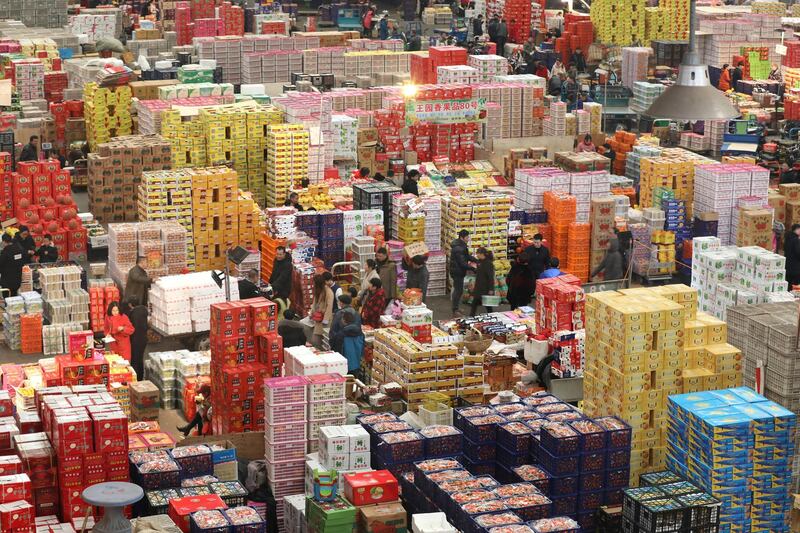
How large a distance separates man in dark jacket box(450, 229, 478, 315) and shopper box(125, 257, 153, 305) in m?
4.22

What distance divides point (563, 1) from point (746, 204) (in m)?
25.5

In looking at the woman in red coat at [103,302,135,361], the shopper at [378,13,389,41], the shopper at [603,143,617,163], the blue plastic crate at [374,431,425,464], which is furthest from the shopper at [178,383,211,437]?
the shopper at [378,13,389,41]

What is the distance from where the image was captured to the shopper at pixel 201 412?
16.4m

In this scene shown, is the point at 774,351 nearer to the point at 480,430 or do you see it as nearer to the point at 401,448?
the point at 480,430

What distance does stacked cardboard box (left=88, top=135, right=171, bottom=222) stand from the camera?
24.7 meters

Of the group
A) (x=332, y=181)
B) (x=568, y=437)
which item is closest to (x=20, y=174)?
(x=332, y=181)

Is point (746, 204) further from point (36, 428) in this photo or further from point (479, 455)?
point (36, 428)

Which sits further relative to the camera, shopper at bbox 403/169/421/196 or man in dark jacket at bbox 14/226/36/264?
shopper at bbox 403/169/421/196

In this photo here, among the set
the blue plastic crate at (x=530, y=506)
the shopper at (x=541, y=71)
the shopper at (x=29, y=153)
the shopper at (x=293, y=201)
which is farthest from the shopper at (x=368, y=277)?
the shopper at (x=541, y=71)

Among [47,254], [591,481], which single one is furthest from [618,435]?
[47,254]

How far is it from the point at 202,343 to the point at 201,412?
8.21 ft

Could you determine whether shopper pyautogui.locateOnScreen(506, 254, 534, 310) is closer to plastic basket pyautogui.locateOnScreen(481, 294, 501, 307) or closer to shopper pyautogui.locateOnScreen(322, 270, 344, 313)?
plastic basket pyautogui.locateOnScreen(481, 294, 501, 307)

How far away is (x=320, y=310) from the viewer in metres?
19.7

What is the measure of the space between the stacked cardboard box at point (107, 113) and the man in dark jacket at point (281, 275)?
28.9 ft
